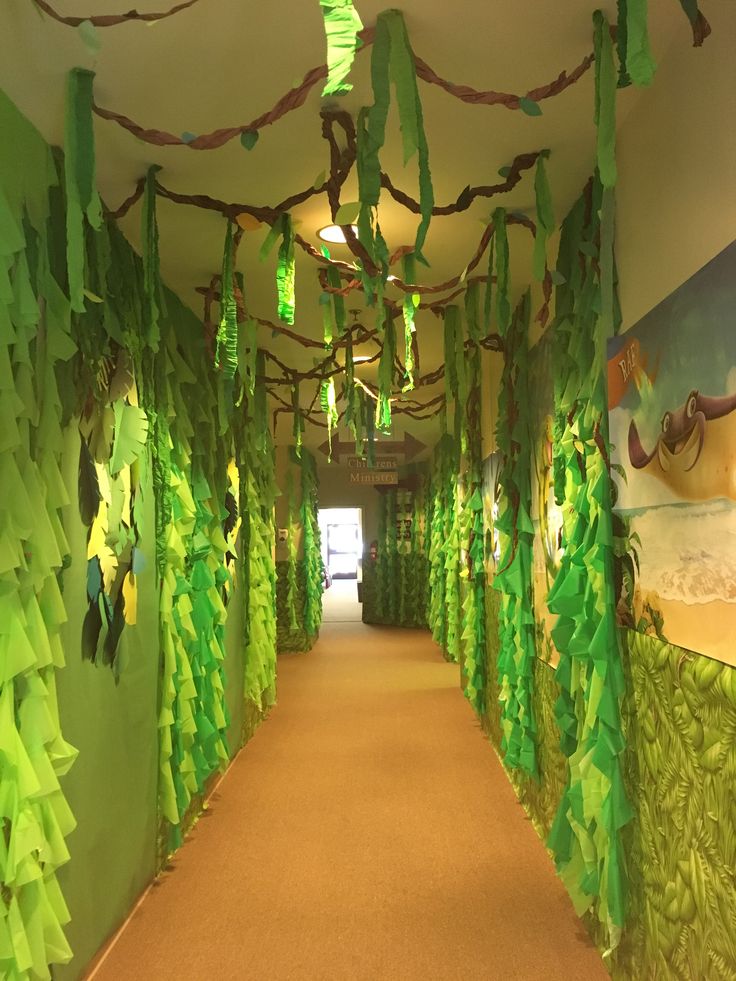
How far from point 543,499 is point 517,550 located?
0.44 metres

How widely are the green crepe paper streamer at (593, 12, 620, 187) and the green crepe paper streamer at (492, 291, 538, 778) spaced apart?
5.24 ft

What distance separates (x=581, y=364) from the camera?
2.28 metres

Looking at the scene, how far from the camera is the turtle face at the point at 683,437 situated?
1521 millimetres

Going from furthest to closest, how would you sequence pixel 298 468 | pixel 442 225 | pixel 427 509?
pixel 427 509 → pixel 298 468 → pixel 442 225

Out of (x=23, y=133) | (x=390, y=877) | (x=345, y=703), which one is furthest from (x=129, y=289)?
(x=345, y=703)

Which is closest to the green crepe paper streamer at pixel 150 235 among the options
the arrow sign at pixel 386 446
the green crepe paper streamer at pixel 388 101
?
the green crepe paper streamer at pixel 388 101

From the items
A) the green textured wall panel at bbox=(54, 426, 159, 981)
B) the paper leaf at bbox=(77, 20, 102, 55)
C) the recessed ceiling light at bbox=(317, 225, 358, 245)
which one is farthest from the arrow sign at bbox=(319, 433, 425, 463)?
the paper leaf at bbox=(77, 20, 102, 55)

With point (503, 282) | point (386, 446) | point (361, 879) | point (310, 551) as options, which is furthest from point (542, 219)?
point (310, 551)

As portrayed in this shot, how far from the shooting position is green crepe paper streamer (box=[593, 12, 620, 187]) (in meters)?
1.41

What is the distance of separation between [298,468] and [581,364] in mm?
6242

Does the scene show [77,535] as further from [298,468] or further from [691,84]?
[298,468]

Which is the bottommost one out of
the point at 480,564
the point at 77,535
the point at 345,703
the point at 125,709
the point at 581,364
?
the point at 345,703

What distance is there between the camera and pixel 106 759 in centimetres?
227

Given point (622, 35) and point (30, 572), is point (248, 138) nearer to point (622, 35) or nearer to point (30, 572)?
point (622, 35)
